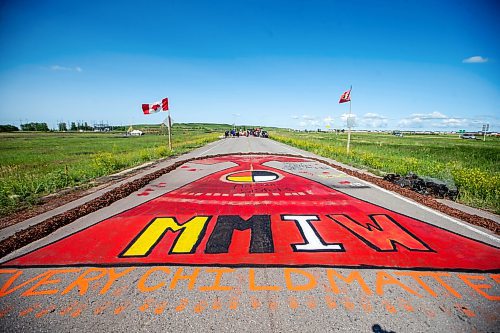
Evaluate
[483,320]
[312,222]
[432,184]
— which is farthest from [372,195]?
[483,320]

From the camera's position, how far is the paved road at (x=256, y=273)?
2357 mm

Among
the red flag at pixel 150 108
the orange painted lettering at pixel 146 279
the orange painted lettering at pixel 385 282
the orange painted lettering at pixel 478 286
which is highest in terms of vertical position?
the red flag at pixel 150 108

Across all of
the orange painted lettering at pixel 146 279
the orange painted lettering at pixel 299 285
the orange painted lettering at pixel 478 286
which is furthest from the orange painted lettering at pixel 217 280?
the orange painted lettering at pixel 478 286

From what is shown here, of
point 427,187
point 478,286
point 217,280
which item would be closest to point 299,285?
point 217,280

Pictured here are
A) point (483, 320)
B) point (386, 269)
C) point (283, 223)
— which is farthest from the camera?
point (283, 223)

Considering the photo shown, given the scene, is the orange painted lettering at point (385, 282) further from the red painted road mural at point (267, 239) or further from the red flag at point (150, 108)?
the red flag at point (150, 108)

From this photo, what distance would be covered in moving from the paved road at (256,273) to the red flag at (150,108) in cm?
1328

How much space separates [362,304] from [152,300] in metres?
2.21

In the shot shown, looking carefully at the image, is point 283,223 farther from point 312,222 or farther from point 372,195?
point 372,195

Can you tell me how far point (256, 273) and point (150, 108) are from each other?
17053mm

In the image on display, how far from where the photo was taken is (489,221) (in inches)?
194

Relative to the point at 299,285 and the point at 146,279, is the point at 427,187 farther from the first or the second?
the point at 146,279

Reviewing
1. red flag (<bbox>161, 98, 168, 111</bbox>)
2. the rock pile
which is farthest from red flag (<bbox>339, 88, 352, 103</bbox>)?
red flag (<bbox>161, 98, 168, 111</bbox>)

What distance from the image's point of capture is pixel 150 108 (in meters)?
17.6
